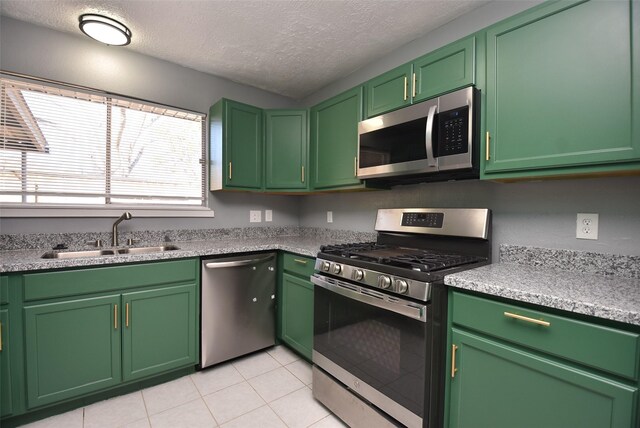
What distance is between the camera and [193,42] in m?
2.22

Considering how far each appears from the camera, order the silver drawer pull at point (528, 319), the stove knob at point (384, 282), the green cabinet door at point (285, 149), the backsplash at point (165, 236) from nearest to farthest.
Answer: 1. the silver drawer pull at point (528, 319)
2. the stove knob at point (384, 282)
3. the backsplash at point (165, 236)
4. the green cabinet door at point (285, 149)

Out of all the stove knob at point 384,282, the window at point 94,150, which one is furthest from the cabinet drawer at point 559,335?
the window at point 94,150

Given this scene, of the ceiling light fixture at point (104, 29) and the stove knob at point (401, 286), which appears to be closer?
the stove knob at point (401, 286)

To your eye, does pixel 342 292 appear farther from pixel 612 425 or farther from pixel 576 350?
pixel 612 425

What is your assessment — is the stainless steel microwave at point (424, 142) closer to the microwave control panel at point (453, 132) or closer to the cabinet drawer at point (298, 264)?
the microwave control panel at point (453, 132)

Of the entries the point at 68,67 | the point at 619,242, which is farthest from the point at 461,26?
the point at 68,67

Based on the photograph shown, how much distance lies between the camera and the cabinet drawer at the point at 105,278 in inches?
62.9

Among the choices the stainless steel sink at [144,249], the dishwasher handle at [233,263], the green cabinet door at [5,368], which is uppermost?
the stainless steel sink at [144,249]

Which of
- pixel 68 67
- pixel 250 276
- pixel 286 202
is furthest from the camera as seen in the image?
pixel 286 202

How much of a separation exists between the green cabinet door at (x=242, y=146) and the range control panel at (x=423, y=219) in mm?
1392

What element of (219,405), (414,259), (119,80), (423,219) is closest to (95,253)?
(219,405)

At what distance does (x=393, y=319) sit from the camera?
1411mm

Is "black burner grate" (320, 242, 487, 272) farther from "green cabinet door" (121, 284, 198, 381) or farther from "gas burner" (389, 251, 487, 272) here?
"green cabinet door" (121, 284, 198, 381)

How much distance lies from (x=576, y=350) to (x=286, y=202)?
271 centimetres
